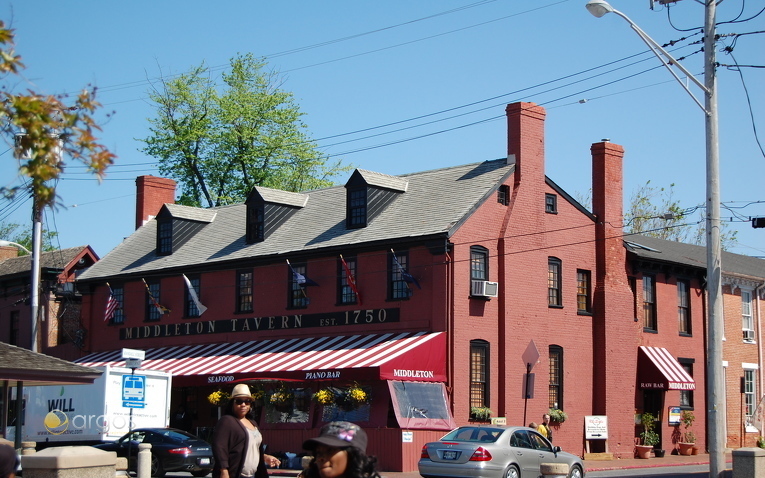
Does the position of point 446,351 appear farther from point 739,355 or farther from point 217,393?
point 739,355

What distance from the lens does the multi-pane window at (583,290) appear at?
3628cm

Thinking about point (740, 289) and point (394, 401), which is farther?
point (740, 289)

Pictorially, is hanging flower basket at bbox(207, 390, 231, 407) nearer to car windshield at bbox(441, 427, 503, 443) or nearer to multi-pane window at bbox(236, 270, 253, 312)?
multi-pane window at bbox(236, 270, 253, 312)

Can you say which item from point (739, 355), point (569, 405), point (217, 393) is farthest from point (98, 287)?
point (739, 355)

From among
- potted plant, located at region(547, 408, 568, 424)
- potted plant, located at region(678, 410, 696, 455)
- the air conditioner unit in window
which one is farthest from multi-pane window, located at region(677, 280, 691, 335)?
the air conditioner unit in window

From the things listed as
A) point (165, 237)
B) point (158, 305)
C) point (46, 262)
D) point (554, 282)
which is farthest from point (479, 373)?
point (46, 262)

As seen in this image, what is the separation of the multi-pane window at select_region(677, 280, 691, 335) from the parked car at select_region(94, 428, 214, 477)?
66.7ft

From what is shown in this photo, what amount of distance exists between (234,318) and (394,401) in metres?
10.5

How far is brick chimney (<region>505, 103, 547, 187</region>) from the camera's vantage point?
34719mm

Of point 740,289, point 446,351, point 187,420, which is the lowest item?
point 187,420

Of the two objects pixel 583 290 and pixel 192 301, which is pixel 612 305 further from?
pixel 192 301

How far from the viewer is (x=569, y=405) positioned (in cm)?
3500

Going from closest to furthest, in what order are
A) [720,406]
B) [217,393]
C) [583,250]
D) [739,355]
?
1. [720,406]
2. [217,393]
3. [583,250]
4. [739,355]

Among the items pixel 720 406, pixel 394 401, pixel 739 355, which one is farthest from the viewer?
pixel 739 355
